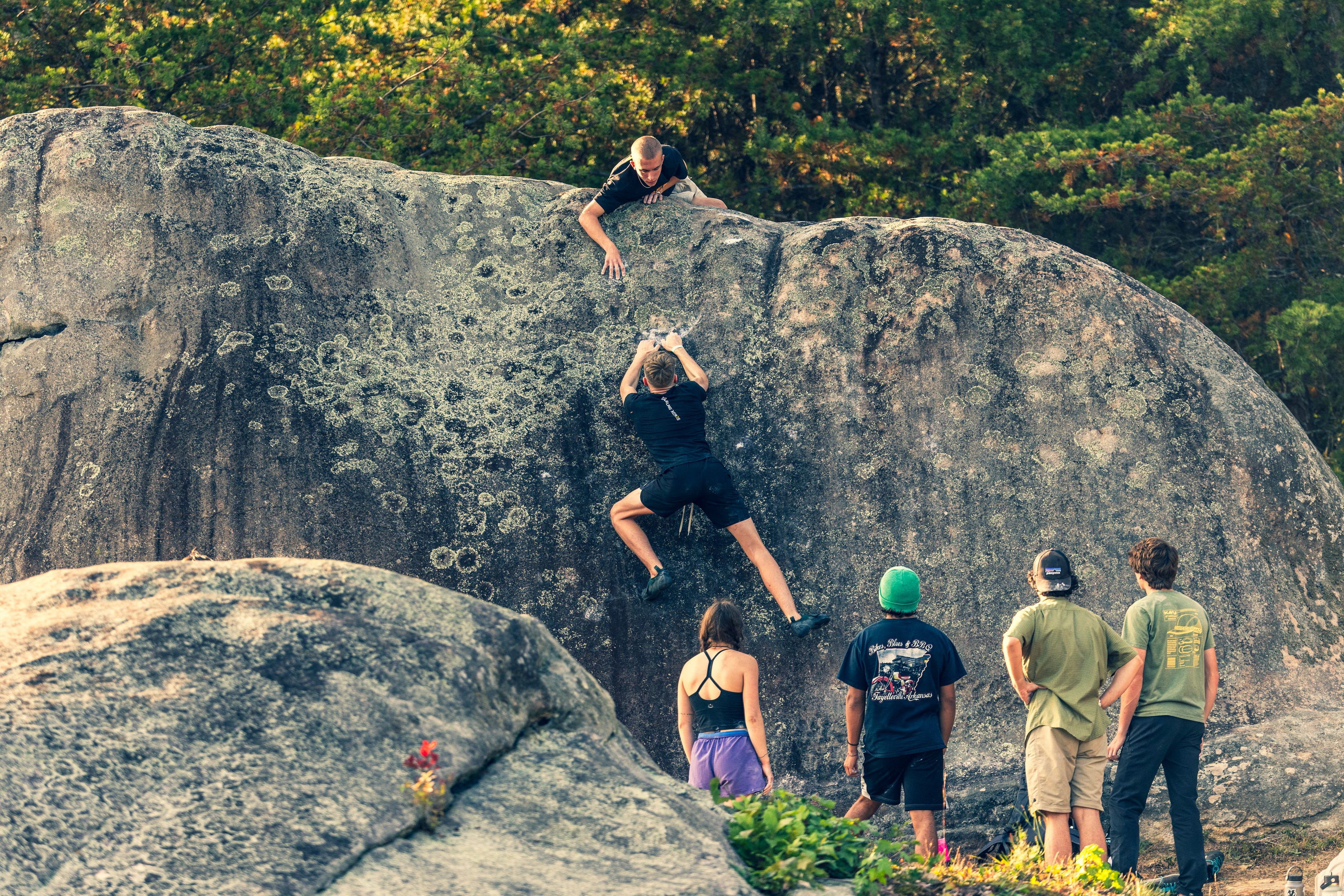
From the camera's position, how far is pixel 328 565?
4.41 m

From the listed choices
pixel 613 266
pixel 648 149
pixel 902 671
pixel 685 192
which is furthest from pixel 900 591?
pixel 685 192

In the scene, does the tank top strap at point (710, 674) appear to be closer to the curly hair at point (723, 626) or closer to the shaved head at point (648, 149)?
the curly hair at point (723, 626)

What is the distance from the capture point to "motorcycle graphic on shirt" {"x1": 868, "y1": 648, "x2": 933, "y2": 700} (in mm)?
5770

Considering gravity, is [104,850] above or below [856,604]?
below

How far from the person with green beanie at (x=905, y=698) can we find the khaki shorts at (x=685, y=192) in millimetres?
3634

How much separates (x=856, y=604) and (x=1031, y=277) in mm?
2516

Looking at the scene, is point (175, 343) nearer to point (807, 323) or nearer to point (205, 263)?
point (205, 263)

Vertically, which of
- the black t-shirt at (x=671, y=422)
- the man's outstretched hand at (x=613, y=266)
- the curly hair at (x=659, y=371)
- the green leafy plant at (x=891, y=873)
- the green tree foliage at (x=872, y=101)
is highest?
the green tree foliage at (x=872, y=101)

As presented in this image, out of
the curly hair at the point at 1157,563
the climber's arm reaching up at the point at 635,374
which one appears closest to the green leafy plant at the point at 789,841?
the curly hair at the point at 1157,563

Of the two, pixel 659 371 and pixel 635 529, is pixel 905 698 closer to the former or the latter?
pixel 635 529

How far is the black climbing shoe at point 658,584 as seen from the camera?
7180 mm

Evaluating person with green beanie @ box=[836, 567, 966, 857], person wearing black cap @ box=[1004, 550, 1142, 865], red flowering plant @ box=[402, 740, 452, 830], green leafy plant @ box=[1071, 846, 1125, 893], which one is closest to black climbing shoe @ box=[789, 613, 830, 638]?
person with green beanie @ box=[836, 567, 966, 857]

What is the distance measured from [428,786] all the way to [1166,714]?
3763 millimetres

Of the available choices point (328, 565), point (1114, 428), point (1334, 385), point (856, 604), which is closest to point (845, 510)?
point (856, 604)
